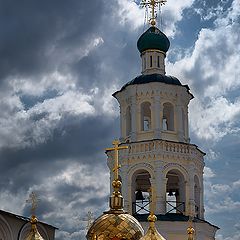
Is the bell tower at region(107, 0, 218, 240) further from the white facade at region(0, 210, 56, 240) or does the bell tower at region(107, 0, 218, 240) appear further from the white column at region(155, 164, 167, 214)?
the white facade at region(0, 210, 56, 240)

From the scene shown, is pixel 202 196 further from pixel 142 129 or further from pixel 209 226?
pixel 142 129

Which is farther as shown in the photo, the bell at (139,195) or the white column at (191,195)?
the bell at (139,195)

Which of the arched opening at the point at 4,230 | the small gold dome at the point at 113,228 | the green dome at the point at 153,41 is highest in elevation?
the green dome at the point at 153,41

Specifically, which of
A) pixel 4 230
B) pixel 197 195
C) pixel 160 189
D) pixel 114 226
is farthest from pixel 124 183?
pixel 114 226

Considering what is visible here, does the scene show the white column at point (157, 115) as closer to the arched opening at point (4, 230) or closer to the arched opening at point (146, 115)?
the arched opening at point (146, 115)

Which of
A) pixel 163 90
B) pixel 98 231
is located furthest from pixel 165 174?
pixel 98 231

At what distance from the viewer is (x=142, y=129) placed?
28406 mm

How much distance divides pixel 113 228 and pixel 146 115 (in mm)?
12487

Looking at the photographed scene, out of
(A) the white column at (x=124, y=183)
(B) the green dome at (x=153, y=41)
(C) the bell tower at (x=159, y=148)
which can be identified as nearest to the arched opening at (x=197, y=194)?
(C) the bell tower at (x=159, y=148)

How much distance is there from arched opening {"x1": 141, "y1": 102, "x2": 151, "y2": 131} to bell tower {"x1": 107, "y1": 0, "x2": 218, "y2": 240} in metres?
0.02

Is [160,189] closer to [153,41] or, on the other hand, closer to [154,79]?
[154,79]

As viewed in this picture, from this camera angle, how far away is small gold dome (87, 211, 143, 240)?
1717 centimetres

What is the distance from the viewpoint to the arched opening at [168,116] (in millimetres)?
28719

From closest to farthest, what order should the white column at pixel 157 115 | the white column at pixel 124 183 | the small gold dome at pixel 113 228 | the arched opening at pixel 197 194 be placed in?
the small gold dome at pixel 113 228
the white column at pixel 124 183
the white column at pixel 157 115
the arched opening at pixel 197 194
